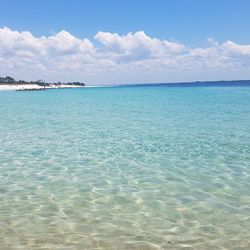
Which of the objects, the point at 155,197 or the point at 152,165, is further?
the point at 152,165

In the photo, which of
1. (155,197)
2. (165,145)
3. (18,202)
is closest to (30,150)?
(165,145)

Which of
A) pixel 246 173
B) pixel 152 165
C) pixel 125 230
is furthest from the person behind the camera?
pixel 152 165

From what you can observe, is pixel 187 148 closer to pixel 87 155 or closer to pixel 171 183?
pixel 87 155

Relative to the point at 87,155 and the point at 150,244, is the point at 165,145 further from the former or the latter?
the point at 150,244

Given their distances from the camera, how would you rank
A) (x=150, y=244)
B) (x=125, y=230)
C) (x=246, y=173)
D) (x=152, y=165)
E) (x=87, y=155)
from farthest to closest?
(x=87, y=155), (x=152, y=165), (x=246, y=173), (x=125, y=230), (x=150, y=244)

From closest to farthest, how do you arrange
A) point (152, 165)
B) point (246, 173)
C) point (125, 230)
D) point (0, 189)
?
point (125, 230) < point (0, 189) < point (246, 173) < point (152, 165)

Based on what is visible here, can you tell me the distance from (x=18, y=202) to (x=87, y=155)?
5.96 meters

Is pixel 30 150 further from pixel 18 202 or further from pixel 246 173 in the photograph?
pixel 246 173

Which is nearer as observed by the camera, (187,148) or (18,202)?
(18,202)

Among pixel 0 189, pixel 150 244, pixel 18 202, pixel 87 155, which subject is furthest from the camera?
pixel 87 155

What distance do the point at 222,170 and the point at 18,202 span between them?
21.1 ft

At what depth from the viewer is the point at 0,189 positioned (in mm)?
10688

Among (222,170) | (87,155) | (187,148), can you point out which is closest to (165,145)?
(187,148)

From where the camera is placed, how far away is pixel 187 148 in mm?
16609
